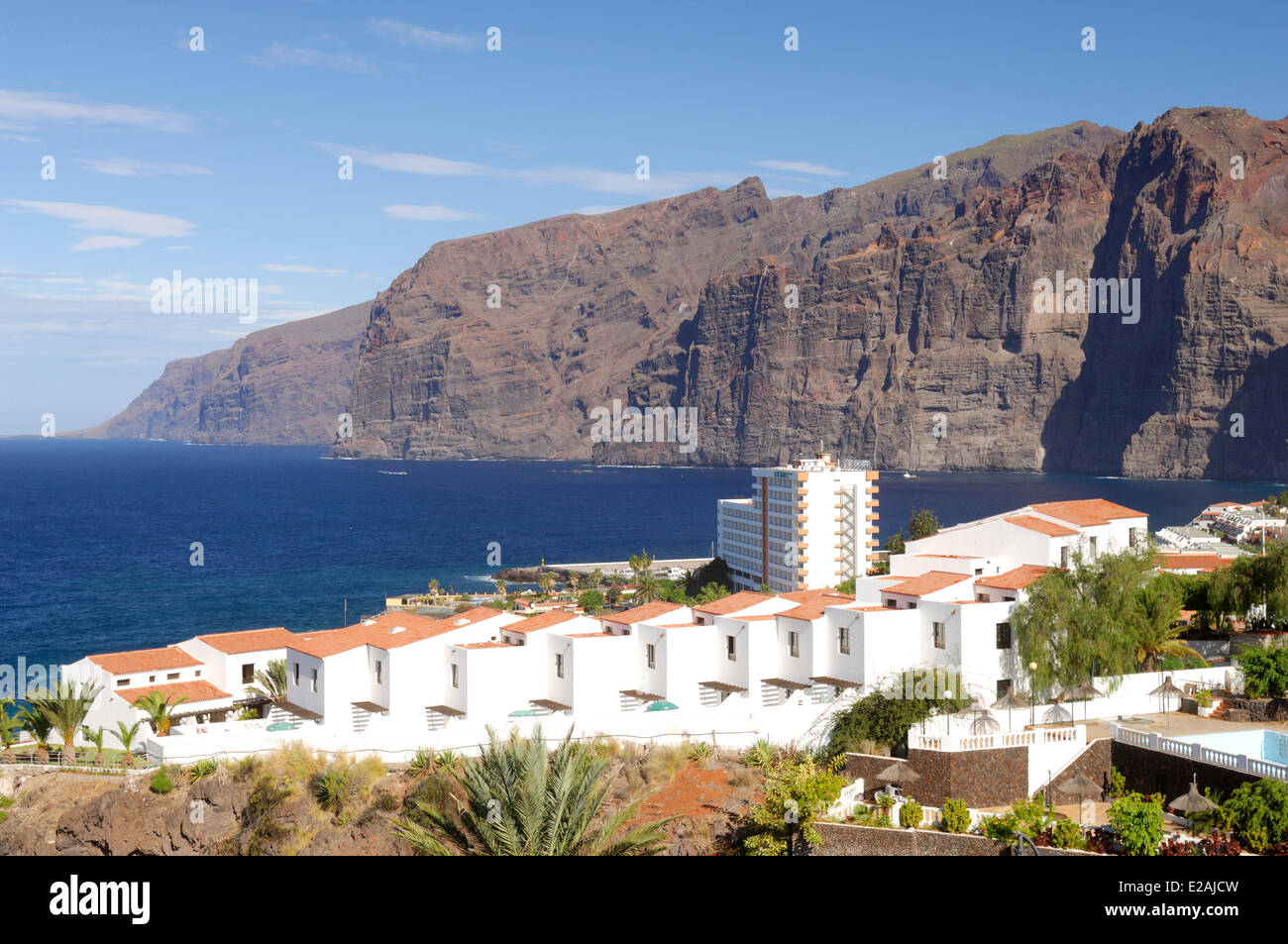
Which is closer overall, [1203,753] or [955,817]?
[955,817]

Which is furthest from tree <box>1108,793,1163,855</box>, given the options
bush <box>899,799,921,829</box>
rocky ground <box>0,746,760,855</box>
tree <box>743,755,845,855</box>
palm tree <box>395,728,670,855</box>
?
palm tree <box>395,728,670,855</box>

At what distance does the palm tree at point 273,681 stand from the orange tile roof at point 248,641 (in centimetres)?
97

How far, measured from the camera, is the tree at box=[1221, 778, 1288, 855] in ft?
81.7

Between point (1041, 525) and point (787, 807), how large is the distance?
2324cm

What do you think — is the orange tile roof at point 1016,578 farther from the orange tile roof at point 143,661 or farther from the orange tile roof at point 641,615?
the orange tile roof at point 143,661

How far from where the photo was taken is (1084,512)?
48.8m

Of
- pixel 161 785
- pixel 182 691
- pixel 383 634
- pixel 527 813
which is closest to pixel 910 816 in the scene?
pixel 527 813

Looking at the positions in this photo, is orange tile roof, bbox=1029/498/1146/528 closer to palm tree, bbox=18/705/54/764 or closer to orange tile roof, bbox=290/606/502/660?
orange tile roof, bbox=290/606/502/660

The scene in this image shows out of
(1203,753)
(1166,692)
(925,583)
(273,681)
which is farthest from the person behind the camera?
(273,681)

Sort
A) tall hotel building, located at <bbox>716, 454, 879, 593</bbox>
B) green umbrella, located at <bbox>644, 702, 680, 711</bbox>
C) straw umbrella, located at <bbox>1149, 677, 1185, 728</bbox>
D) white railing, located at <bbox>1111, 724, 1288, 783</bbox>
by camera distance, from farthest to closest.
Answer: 1. tall hotel building, located at <bbox>716, 454, 879, 593</bbox>
2. green umbrella, located at <bbox>644, 702, 680, 711</bbox>
3. straw umbrella, located at <bbox>1149, 677, 1185, 728</bbox>
4. white railing, located at <bbox>1111, 724, 1288, 783</bbox>

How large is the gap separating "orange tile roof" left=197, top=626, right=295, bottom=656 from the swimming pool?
1214 inches

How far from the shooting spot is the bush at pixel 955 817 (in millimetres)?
27047

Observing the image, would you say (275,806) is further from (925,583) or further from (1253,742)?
(1253,742)
